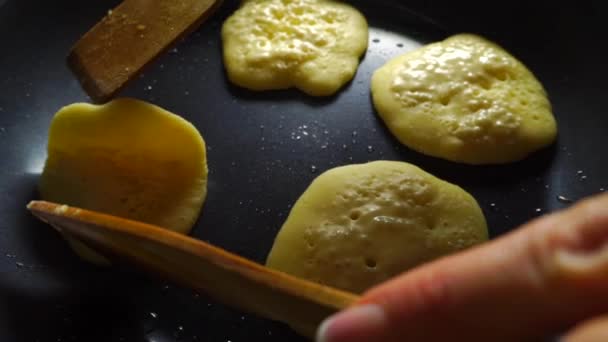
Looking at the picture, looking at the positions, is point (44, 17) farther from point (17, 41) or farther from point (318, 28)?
point (318, 28)

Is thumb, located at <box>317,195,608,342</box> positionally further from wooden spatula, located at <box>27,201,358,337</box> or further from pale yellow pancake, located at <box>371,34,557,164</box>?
pale yellow pancake, located at <box>371,34,557,164</box>

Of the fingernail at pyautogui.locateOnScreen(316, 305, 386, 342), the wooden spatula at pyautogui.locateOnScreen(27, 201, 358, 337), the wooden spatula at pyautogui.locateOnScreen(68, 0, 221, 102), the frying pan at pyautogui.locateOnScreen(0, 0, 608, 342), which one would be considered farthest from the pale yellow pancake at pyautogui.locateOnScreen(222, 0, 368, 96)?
the fingernail at pyautogui.locateOnScreen(316, 305, 386, 342)

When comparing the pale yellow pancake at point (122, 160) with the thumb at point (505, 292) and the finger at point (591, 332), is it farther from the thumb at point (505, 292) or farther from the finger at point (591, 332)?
the finger at point (591, 332)

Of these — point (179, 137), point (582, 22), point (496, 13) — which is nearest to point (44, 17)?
point (179, 137)

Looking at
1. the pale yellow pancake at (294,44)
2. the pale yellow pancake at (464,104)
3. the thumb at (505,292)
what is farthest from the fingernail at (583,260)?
the pale yellow pancake at (294,44)

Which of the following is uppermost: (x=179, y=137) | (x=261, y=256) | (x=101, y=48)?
(x=101, y=48)
